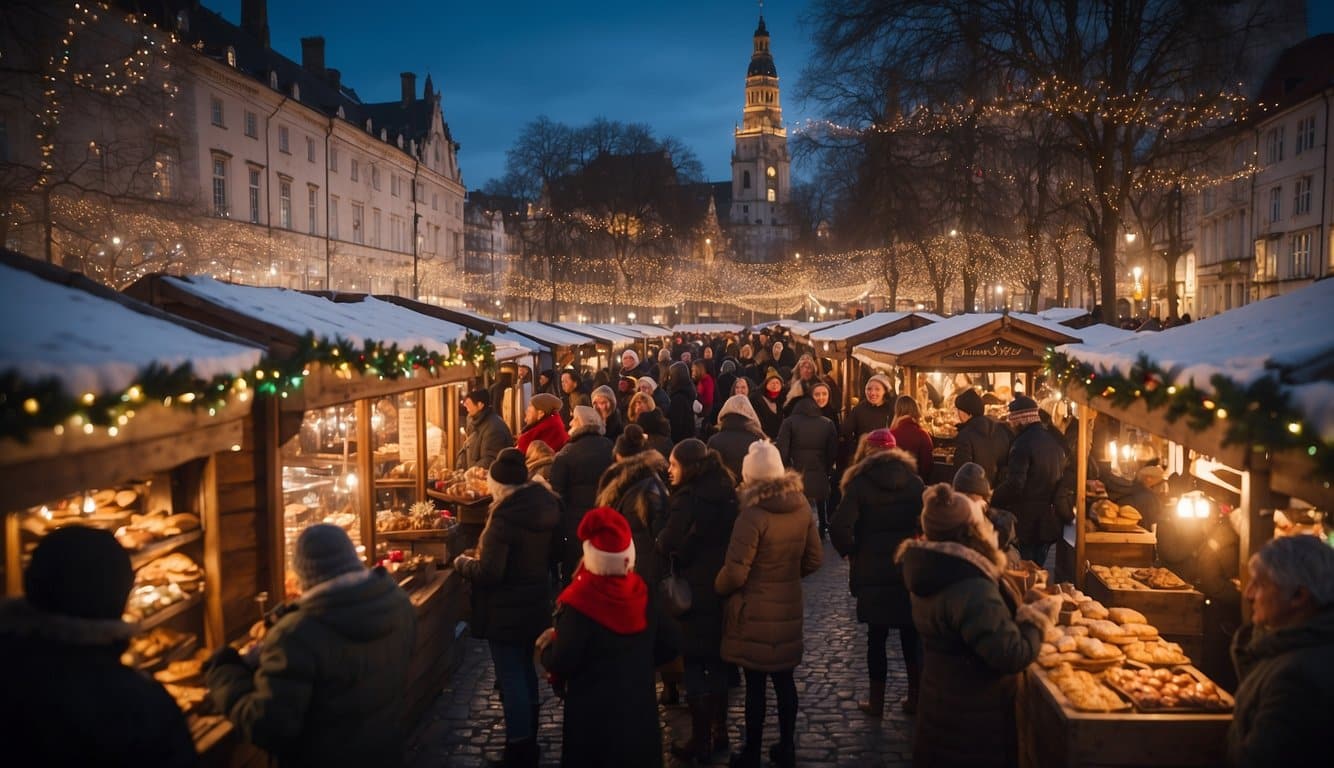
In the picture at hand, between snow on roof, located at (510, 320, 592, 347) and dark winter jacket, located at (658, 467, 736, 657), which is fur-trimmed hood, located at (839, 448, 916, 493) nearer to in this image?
dark winter jacket, located at (658, 467, 736, 657)

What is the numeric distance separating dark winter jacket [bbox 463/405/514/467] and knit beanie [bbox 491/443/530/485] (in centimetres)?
349

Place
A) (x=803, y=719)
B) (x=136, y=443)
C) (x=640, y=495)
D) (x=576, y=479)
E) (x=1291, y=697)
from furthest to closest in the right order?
(x=576, y=479)
(x=803, y=719)
(x=640, y=495)
(x=136, y=443)
(x=1291, y=697)

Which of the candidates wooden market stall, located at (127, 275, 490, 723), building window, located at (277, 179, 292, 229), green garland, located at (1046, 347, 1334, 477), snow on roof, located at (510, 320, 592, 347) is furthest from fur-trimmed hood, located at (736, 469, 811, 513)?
building window, located at (277, 179, 292, 229)

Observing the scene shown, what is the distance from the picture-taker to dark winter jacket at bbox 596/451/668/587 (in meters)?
5.79

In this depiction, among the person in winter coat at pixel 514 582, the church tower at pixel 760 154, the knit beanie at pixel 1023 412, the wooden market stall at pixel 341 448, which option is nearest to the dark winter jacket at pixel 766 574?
the person in winter coat at pixel 514 582

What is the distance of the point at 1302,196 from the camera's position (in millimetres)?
37219

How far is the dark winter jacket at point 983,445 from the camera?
858 cm

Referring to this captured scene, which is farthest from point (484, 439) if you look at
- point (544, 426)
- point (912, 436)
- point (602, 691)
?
point (602, 691)

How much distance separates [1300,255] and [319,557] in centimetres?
4273

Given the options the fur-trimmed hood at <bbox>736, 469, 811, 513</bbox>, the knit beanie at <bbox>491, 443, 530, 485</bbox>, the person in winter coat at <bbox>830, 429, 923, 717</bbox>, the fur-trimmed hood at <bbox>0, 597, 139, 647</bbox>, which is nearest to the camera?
the fur-trimmed hood at <bbox>0, 597, 139, 647</bbox>

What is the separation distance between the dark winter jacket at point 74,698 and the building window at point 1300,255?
4183 cm

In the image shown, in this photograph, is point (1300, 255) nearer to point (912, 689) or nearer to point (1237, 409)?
point (912, 689)

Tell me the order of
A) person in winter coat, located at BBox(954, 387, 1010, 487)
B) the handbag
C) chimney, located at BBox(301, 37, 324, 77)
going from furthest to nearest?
chimney, located at BBox(301, 37, 324, 77) < person in winter coat, located at BBox(954, 387, 1010, 487) < the handbag

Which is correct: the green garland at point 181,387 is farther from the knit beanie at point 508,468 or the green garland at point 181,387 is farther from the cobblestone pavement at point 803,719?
the cobblestone pavement at point 803,719
